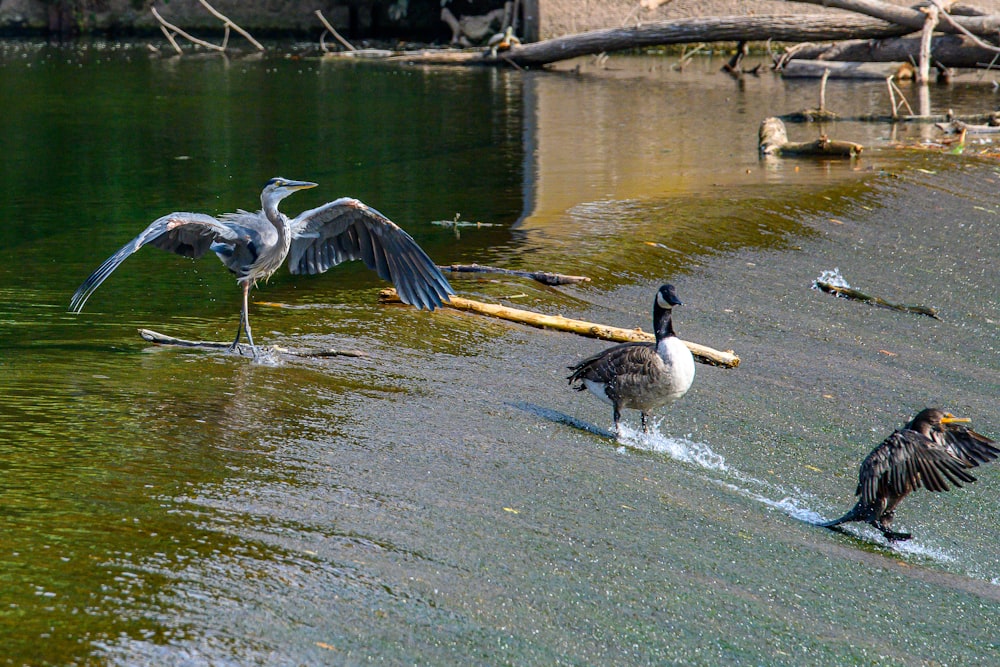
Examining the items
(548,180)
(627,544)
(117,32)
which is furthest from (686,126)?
(117,32)

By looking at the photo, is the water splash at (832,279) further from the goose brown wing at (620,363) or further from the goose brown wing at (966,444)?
the goose brown wing at (966,444)

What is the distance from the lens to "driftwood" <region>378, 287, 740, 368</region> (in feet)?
26.0

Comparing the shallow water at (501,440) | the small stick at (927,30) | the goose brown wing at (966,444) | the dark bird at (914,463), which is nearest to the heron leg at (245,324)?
the shallow water at (501,440)

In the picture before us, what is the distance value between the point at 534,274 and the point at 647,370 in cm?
327

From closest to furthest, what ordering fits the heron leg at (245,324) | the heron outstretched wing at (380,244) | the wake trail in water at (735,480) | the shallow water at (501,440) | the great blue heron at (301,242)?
the shallow water at (501,440)
the wake trail in water at (735,480)
the great blue heron at (301,242)
the heron leg at (245,324)
the heron outstretched wing at (380,244)

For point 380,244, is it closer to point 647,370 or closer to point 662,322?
point 662,322

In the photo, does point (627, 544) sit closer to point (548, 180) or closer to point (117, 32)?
point (548, 180)

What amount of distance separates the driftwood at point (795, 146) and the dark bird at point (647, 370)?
9.52 metres

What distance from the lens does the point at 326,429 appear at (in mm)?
6121

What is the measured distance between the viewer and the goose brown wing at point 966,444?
582 cm

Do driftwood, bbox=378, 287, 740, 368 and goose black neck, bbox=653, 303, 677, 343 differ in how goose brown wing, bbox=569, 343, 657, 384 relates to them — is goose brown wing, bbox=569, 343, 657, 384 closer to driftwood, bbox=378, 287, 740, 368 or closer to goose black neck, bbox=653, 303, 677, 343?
goose black neck, bbox=653, 303, 677, 343

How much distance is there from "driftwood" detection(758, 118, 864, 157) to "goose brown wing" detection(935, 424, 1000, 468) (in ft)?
32.9

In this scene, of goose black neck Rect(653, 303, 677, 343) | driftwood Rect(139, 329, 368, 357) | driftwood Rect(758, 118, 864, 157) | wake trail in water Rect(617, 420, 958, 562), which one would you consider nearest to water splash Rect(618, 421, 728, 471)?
wake trail in water Rect(617, 420, 958, 562)

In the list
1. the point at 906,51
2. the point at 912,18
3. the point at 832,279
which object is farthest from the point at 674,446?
the point at 906,51
